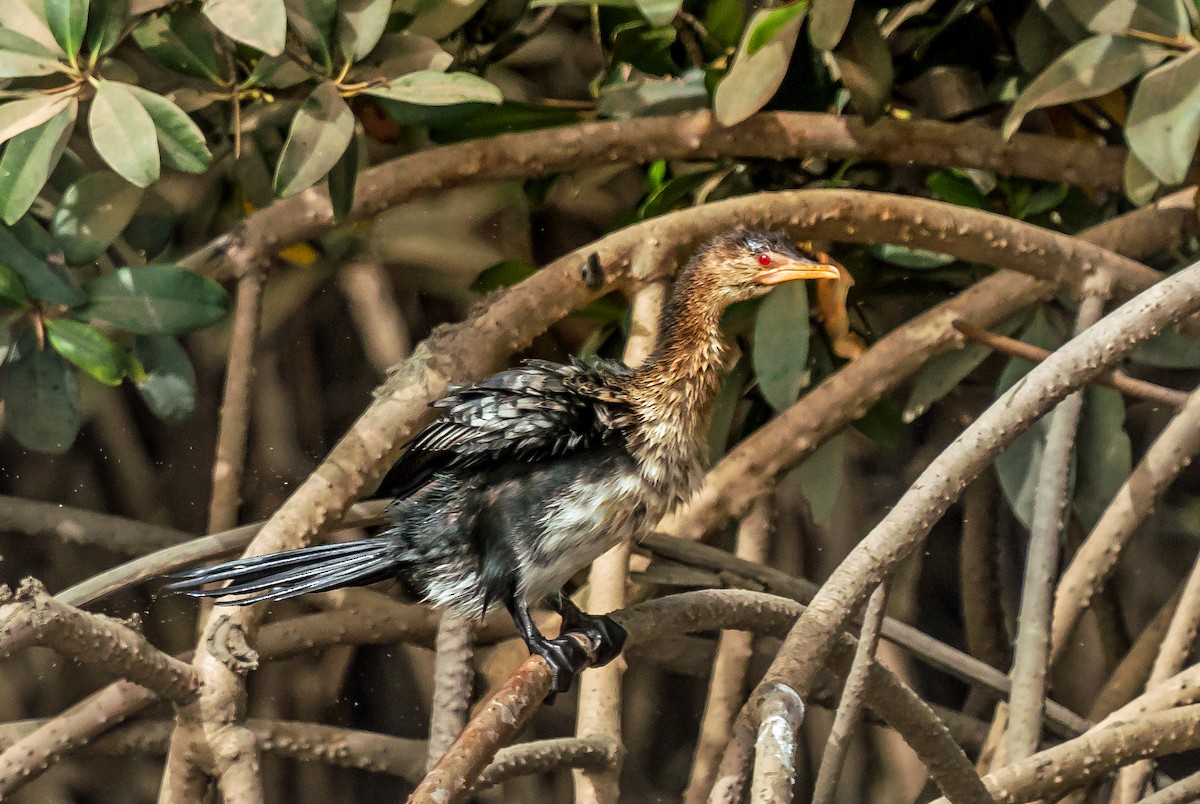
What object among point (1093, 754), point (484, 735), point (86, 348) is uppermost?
point (86, 348)

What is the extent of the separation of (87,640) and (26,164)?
Result: 0.44 m

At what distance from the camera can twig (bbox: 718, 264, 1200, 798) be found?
0.92 meters

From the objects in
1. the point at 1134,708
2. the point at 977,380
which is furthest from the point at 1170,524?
the point at 1134,708

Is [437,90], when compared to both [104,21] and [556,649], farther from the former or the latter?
[556,649]

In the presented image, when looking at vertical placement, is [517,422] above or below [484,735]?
above

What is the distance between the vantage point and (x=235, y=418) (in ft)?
4.76

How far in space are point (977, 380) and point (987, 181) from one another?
28 cm

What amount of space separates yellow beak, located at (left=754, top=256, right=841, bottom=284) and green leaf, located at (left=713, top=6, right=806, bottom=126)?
0.68ft

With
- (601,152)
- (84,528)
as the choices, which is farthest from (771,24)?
(84,528)

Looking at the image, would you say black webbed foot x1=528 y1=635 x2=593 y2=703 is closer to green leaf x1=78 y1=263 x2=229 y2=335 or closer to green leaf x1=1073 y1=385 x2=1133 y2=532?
green leaf x1=78 y1=263 x2=229 y2=335

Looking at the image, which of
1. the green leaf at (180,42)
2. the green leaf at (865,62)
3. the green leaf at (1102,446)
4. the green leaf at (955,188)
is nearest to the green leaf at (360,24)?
the green leaf at (180,42)

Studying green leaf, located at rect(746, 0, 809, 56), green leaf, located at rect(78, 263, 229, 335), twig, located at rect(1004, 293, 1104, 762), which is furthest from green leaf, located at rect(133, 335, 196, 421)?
twig, located at rect(1004, 293, 1104, 762)

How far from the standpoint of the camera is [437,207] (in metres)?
1.78

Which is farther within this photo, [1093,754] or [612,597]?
[612,597]
